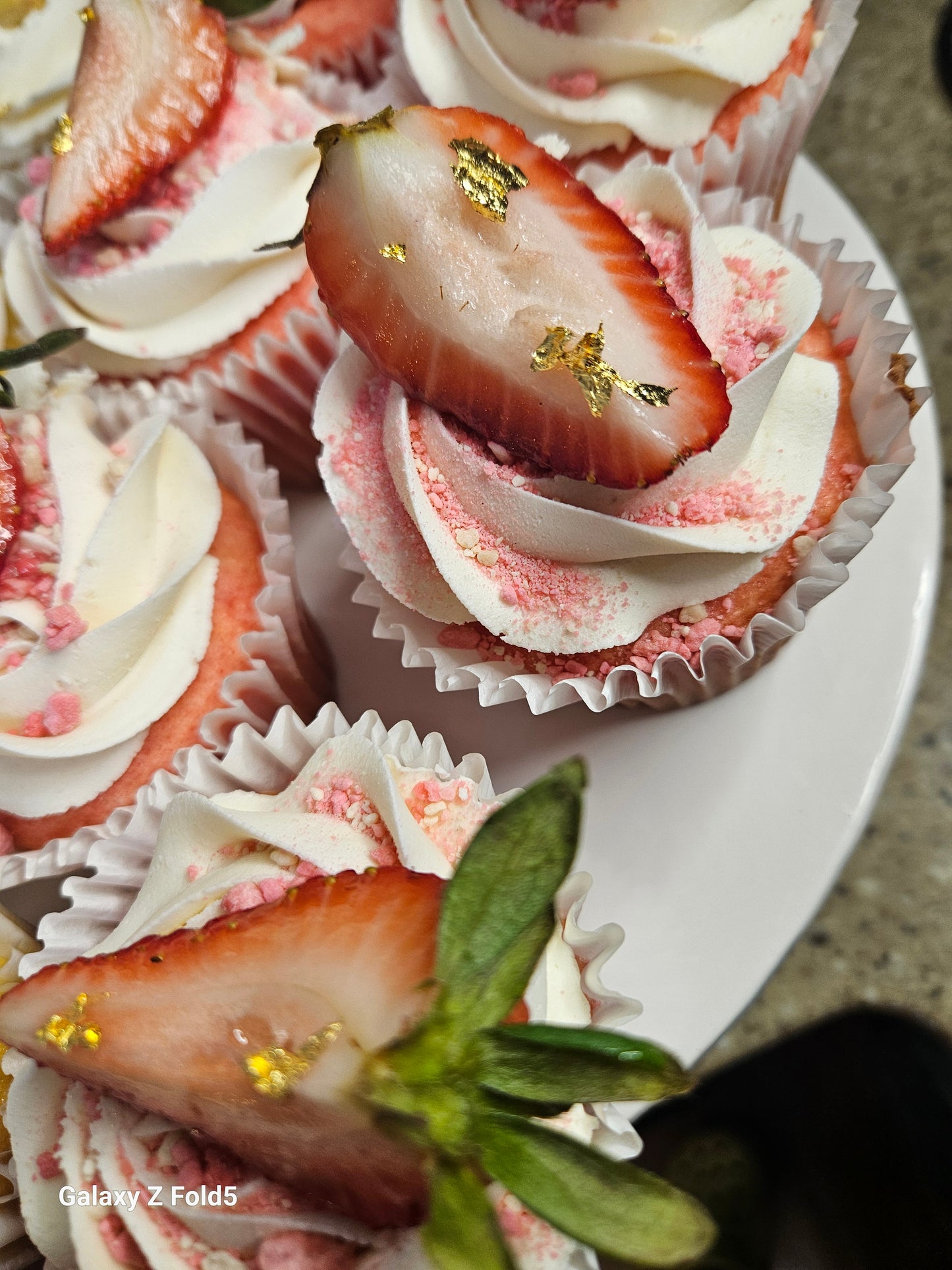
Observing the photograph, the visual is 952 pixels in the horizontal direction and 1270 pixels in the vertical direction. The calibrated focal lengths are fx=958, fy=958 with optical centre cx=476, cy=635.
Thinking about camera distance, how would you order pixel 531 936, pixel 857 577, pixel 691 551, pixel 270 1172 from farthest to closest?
pixel 857 577
pixel 691 551
pixel 270 1172
pixel 531 936

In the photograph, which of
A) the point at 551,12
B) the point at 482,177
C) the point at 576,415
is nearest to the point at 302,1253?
the point at 576,415

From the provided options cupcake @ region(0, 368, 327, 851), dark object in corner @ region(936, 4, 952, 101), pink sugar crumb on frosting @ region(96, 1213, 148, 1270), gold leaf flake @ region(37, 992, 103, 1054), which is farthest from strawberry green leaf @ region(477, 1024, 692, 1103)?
dark object in corner @ region(936, 4, 952, 101)

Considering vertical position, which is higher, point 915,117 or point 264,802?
point 915,117

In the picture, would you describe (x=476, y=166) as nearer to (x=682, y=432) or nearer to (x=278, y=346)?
(x=682, y=432)

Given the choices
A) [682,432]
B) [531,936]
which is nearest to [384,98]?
[682,432]

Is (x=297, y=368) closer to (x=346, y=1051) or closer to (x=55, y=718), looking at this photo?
(x=55, y=718)

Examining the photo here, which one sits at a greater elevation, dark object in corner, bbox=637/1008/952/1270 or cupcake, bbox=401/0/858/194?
cupcake, bbox=401/0/858/194

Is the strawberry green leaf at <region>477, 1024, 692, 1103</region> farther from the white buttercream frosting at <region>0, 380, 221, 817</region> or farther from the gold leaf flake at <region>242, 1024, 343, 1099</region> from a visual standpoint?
the white buttercream frosting at <region>0, 380, 221, 817</region>
